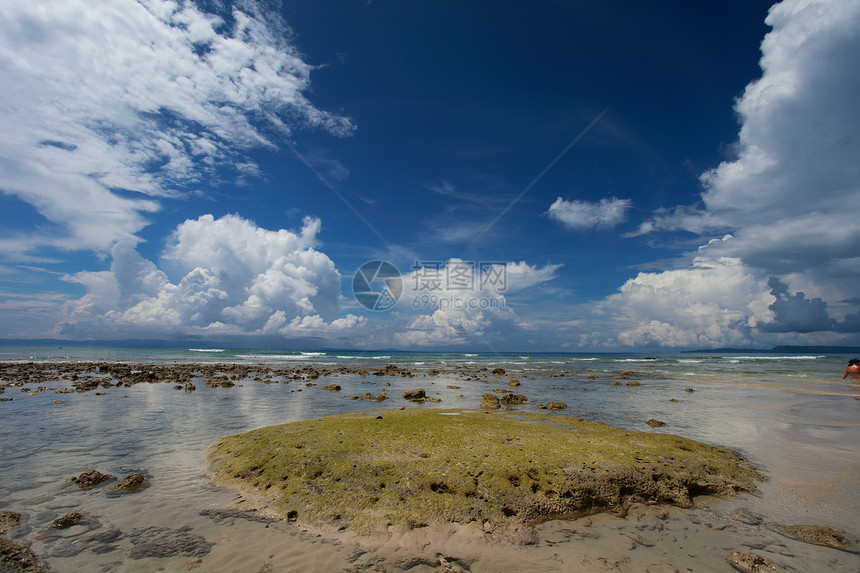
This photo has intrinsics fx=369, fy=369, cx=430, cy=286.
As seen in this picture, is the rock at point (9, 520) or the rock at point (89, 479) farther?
the rock at point (89, 479)

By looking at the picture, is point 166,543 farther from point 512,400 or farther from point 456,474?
point 512,400

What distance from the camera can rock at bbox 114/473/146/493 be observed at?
7445 mm

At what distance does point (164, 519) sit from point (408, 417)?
749 centimetres

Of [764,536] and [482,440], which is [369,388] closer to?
[482,440]

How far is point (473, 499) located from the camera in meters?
6.48

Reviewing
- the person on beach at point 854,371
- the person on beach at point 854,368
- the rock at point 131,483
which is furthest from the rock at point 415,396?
the person on beach at point 854,368

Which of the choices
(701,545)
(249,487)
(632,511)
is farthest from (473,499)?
(249,487)

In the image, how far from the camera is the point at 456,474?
23.7 feet

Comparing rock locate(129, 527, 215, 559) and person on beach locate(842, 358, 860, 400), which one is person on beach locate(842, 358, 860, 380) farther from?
rock locate(129, 527, 215, 559)

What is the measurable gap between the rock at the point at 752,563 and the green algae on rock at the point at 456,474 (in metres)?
1.63

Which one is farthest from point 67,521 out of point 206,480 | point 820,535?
point 820,535

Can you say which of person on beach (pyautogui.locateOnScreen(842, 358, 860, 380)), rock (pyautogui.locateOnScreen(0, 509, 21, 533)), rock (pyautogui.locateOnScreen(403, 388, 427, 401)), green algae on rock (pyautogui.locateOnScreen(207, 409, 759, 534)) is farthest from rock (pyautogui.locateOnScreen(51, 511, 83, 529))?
person on beach (pyautogui.locateOnScreen(842, 358, 860, 380))

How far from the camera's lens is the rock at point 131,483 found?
7445 millimetres

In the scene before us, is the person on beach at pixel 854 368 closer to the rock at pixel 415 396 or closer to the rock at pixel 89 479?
the rock at pixel 415 396
